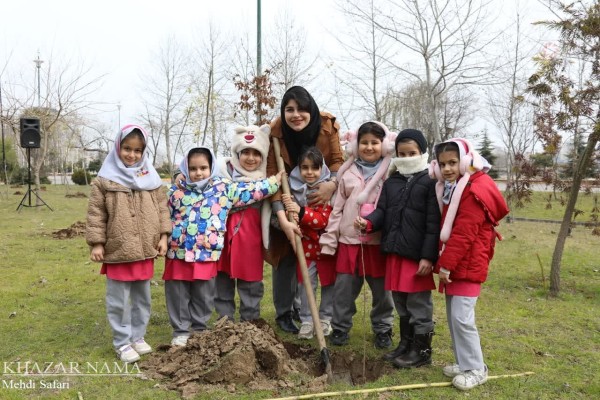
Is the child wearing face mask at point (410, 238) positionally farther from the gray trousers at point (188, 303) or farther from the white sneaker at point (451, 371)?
the gray trousers at point (188, 303)

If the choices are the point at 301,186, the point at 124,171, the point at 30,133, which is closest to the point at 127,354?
the point at 124,171

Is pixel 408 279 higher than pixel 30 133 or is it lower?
lower

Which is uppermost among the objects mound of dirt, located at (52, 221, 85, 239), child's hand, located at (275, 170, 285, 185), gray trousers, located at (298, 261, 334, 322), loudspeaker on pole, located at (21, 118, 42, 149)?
loudspeaker on pole, located at (21, 118, 42, 149)

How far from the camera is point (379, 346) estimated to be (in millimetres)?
4242

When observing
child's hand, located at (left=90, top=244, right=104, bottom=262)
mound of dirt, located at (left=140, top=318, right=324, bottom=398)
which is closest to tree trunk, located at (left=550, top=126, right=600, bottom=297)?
mound of dirt, located at (left=140, top=318, right=324, bottom=398)

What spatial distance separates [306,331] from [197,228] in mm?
1358

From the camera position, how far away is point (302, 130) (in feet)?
14.0

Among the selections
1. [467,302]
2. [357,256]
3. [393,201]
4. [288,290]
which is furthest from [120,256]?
[467,302]

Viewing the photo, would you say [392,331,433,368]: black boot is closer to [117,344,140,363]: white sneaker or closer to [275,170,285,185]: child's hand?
[275,170,285,185]: child's hand

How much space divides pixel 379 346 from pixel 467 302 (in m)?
1.10

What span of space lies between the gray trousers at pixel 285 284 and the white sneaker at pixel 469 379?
5.49 feet

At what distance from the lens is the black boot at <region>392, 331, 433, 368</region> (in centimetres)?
377

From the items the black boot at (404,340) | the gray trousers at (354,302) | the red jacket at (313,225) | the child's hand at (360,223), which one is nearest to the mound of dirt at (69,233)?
the red jacket at (313,225)

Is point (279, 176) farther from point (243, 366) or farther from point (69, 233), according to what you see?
point (69, 233)
